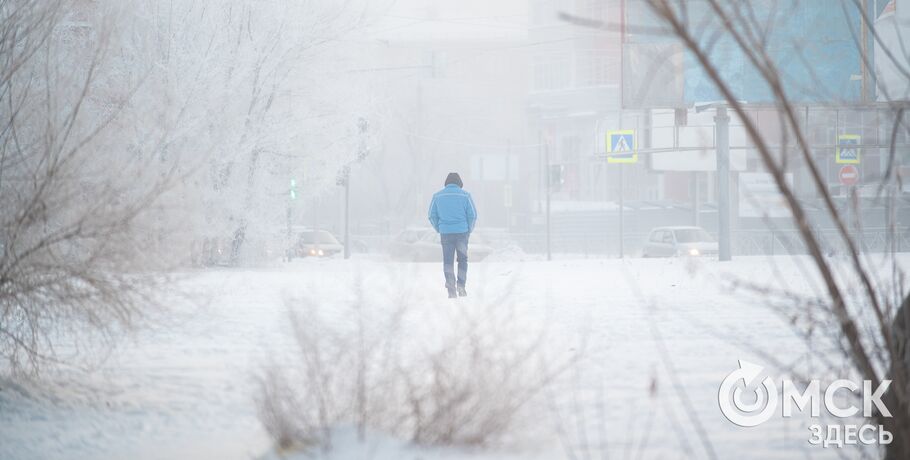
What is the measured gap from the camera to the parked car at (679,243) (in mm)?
35438

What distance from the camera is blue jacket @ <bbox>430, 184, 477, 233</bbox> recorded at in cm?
1585

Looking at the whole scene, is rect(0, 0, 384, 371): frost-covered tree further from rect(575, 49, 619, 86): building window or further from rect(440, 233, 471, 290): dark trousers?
rect(575, 49, 619, 86): building window

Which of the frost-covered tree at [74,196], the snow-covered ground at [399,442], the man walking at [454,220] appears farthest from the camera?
the man walking at [454,220]

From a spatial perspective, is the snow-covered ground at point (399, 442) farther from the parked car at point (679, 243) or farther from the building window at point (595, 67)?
the building window at point (595, 67)

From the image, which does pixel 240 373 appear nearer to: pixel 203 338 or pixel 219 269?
pixel 203 338

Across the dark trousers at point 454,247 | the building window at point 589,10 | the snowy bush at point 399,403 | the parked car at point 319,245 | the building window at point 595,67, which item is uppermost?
the building window at point 589,10

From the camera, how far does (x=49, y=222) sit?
788cm

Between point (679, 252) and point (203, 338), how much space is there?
84.8 feet

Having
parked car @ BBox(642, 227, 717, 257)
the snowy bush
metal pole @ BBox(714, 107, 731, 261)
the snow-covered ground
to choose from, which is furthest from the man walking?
parked car @ BBox(642, 227, 717, 257)

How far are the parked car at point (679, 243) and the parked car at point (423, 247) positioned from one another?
5.14 metres

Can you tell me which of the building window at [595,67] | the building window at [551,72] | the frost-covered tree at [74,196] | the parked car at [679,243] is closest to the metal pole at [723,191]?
the parked car at [679,243]

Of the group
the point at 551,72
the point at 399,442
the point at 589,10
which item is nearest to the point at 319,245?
the point at 589,10

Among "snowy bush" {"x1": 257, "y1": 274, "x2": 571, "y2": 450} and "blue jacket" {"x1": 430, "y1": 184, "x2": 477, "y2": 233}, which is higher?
"blue jacket" {"x1": 430, "y1": 184, "x2": 477, "y2": 233}

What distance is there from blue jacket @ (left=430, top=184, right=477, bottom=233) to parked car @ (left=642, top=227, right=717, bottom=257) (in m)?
20.0
